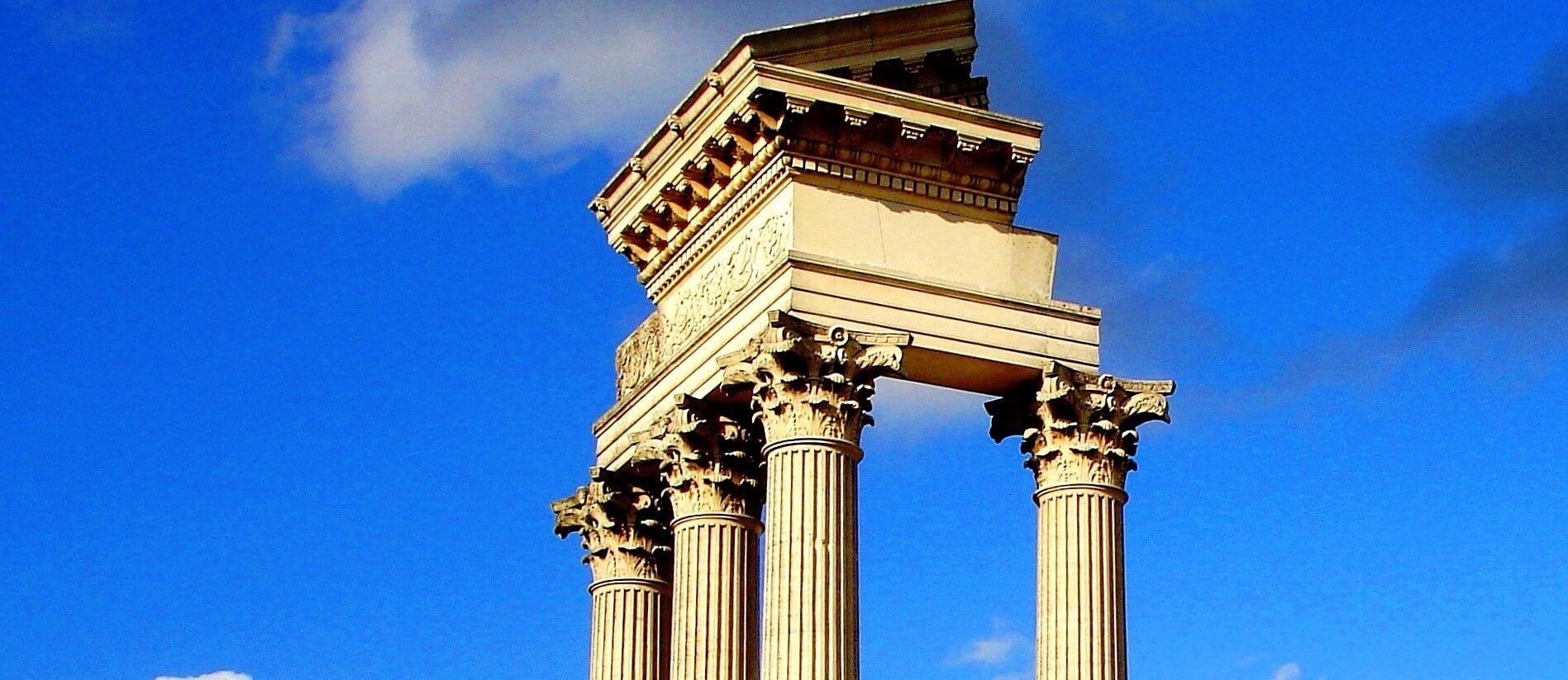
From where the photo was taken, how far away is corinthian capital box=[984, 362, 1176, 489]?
1719 inches

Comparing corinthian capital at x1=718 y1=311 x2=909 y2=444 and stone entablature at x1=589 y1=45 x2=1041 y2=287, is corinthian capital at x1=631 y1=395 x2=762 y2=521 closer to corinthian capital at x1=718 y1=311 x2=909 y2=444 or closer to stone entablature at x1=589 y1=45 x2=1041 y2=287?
corinthian capital at x1=718 y1=311 x2=909 y2=444

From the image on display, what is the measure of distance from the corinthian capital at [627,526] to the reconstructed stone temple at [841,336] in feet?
6.32

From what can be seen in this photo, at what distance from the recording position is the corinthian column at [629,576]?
4891 cm

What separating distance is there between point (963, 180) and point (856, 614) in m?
8.22

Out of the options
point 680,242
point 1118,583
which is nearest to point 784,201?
point 680,242

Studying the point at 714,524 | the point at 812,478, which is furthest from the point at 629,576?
the point at 812,478

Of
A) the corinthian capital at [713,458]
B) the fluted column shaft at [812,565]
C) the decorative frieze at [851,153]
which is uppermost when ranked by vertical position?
Result: the decorative frieze at [851,153]

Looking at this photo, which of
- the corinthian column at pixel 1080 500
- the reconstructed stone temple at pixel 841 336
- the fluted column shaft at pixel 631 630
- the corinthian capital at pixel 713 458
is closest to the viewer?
the reconstructed stone temple at pixel 841 336

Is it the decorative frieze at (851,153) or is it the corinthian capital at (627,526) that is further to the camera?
the corinthian capital at (627,526)

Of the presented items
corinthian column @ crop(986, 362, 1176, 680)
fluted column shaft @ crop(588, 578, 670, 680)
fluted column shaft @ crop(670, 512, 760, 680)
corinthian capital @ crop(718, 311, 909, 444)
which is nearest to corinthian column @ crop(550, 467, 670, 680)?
fluted column shaft @ crop(588, 578, 670, 680)

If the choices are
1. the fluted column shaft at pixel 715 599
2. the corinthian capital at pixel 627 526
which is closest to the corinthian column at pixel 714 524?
the fluted column shaft at pixel 715 599

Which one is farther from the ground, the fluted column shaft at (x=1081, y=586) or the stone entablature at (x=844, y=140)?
the stone entablature at (x=844, y=140)

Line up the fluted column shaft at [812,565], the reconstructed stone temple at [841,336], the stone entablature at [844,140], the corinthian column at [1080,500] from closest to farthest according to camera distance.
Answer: the fluted column shaft at [812,565], the reconstructed stone temple at [841,336], the corinthian column at [1080,500], the stone entablature at [844,140]

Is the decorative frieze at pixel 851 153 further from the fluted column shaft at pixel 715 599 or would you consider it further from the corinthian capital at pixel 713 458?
the fluted column shaft at pixel 715 599
